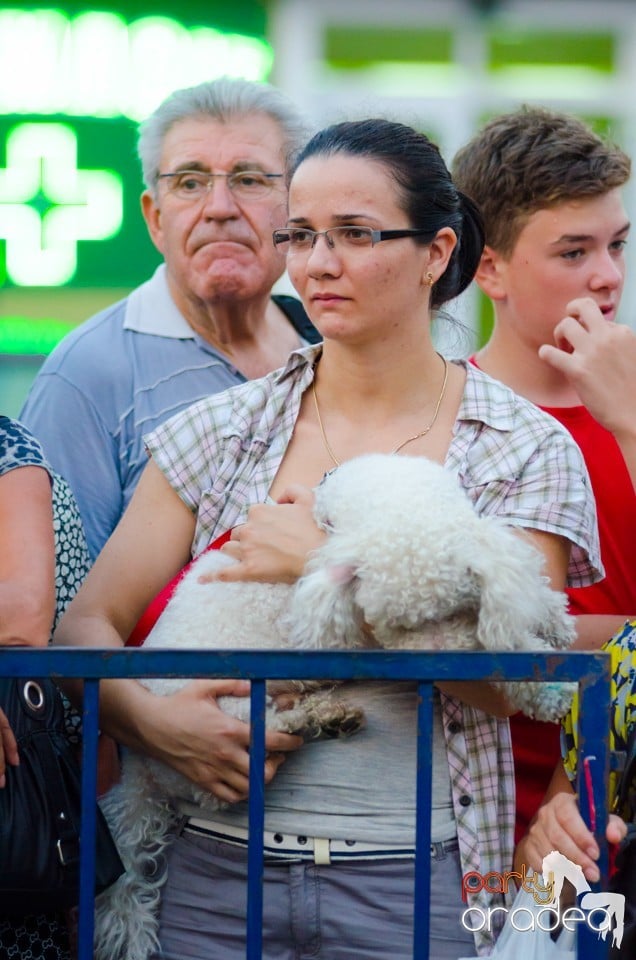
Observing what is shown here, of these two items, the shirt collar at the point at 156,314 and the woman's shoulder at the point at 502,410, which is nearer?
the woman's shoulder at the point at 502,410

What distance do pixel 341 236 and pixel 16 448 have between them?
73 centimetres

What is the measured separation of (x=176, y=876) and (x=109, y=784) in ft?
0.96

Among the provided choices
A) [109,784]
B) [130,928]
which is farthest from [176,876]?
[109,784]

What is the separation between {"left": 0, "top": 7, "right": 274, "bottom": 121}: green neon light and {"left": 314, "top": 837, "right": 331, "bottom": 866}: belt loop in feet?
21.1

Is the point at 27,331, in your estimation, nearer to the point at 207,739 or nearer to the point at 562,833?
the point at 207,739

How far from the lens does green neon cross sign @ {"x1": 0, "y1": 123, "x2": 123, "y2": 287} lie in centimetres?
805

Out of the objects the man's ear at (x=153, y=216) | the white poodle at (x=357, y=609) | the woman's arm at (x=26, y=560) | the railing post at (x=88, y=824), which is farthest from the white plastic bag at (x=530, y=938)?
the man's ear at (x=153, y=216)

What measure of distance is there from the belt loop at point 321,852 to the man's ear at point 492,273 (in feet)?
5.18

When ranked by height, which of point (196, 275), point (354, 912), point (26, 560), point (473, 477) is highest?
point (196, 275)

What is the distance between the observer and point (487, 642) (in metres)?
2.15

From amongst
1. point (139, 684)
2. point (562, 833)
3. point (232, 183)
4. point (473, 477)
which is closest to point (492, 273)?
point (232, 183)

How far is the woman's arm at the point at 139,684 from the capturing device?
2.34 metres

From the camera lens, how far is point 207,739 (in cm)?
234

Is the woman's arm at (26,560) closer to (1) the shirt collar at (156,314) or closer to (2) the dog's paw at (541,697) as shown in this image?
(2) the dog's paw at (541,697)
